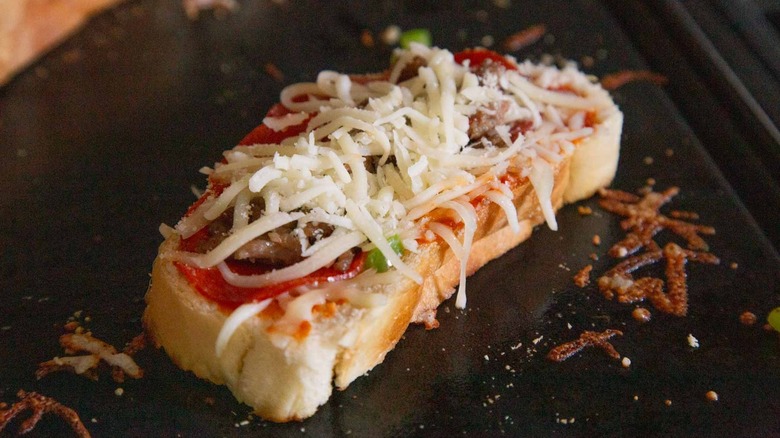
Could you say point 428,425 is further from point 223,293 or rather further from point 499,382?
point 223,293

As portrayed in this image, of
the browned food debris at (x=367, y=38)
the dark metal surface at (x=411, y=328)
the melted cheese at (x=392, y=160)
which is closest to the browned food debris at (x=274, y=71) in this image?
the dark metal surface at (x=411, y=328)

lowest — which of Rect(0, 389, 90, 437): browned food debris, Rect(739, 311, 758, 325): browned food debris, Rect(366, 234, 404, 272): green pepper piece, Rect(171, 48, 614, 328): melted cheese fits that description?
Rect(739, 311, 758, 325): browned food debris

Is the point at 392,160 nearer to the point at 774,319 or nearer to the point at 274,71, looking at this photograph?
the point at 774,319

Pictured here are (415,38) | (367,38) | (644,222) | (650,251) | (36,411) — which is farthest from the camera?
(367,38)

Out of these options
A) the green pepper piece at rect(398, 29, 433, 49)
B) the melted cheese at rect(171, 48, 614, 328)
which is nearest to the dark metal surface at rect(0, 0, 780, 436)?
the green pepper piece at rect(398, 29, 433, 49)

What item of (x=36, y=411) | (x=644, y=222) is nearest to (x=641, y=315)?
(x=644, y=222)

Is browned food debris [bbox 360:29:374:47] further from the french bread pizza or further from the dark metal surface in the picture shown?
the french bread pizza

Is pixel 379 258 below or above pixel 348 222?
below
